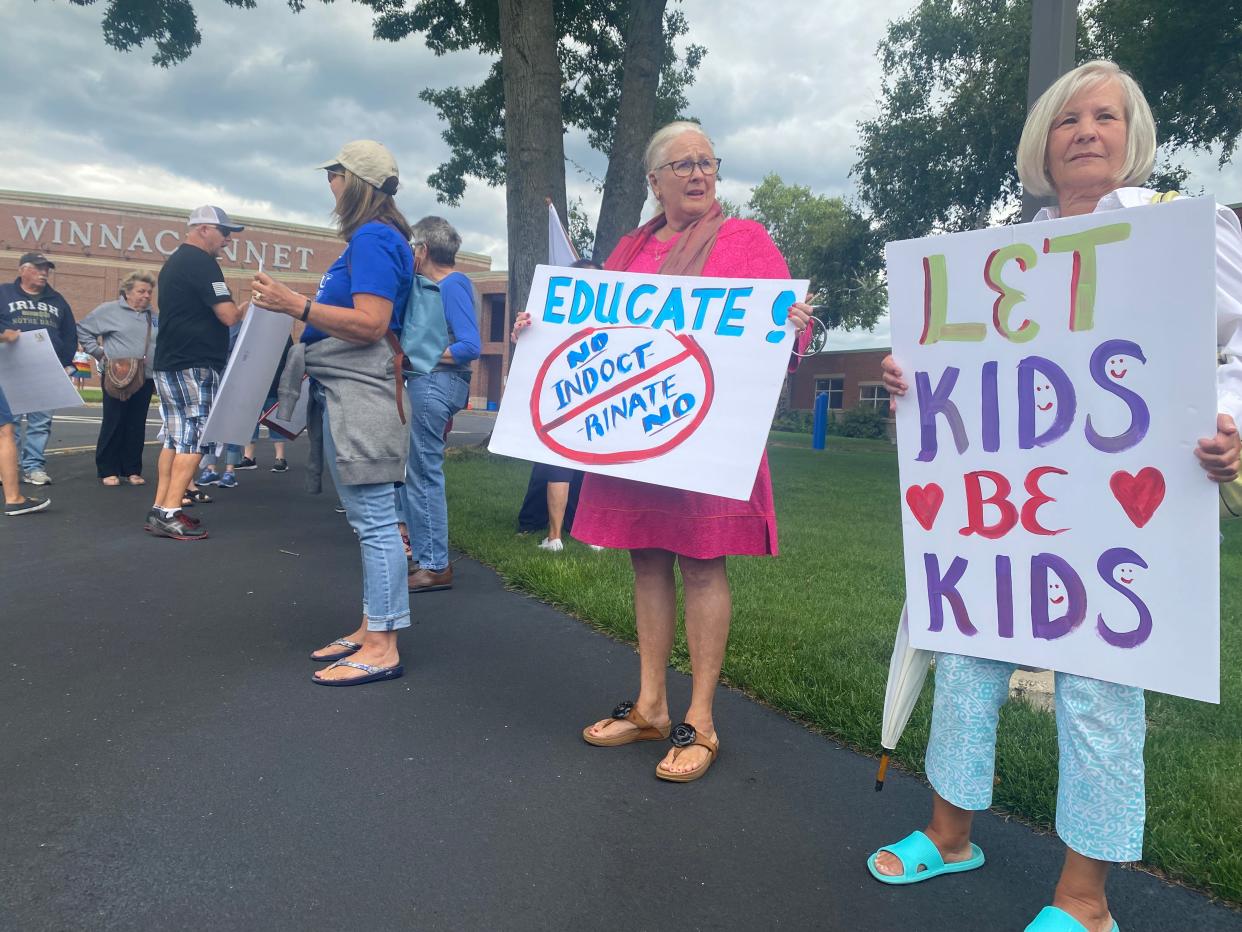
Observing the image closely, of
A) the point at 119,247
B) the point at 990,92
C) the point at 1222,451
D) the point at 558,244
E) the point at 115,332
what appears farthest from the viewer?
the point at 119,247

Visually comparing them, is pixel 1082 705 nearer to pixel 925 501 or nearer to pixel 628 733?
pixel 925 501

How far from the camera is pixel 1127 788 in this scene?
1.83 meters

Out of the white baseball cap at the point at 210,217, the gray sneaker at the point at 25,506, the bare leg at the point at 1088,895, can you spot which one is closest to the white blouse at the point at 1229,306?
the bare leg at the point at 1088,895

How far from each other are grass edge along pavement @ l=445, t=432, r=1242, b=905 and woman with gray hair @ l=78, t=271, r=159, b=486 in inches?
127

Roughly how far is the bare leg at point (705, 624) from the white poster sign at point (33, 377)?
6.08 metres

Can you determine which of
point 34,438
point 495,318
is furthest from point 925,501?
point 495,318

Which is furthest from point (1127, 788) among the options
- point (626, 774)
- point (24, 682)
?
point (24, 682)

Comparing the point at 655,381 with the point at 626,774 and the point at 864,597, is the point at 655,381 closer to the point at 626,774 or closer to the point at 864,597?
the point at 626,774

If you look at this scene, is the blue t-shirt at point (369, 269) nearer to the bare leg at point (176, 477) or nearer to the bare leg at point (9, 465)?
the bare leg at point (176, 477)

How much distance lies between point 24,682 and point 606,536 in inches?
90.5

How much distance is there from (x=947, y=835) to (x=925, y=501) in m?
0.85

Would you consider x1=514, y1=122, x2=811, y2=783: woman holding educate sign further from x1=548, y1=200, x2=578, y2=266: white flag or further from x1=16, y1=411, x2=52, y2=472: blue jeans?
x1=16, y1=411, x2=52, y2=472: blue jeans

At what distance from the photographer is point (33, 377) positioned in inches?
276

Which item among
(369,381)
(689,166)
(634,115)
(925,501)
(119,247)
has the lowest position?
(925,501)
